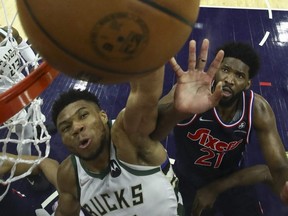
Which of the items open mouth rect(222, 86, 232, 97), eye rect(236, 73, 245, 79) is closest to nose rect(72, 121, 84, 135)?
open mouth rect(222, 86, 232, 97)

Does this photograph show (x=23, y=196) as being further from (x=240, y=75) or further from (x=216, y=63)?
(x=216, y=63)

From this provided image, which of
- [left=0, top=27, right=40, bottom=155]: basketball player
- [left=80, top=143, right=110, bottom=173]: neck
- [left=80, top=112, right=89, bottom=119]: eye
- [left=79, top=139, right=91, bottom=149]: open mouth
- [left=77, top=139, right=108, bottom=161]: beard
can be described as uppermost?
[left=0, top=27, right=40, bottom=155]: basketball player

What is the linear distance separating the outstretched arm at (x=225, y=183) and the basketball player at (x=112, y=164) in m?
0.53

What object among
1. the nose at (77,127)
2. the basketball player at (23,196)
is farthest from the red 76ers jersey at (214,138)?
the basketball player at (23,196)

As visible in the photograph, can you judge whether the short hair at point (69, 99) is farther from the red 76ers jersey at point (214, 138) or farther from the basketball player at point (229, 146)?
the red 76ers jersey at point (214, 138)

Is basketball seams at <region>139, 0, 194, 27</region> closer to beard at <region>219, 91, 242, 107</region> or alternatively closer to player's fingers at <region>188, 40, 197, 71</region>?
player's fingers at <region>188, 40, 197, 71</region>

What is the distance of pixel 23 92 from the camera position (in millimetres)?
1592

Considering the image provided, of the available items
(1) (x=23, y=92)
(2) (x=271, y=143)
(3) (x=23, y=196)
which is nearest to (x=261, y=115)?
(2) (x=271, y=143)

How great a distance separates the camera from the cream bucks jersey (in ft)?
5.62

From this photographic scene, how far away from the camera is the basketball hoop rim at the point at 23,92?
1.48m

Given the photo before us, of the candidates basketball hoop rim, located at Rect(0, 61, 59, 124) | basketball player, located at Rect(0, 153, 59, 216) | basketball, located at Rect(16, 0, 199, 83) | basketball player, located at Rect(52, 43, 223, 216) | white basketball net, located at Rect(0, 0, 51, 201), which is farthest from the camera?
basketball player, located at Rect(0, 153, 59, 216)

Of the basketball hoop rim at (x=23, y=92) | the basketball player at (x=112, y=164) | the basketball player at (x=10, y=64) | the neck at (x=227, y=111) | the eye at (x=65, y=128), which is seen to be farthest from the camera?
the neck at (x=227, y=111)

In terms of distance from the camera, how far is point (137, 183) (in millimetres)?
1713

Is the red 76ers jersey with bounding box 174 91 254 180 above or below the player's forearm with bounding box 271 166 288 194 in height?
above
